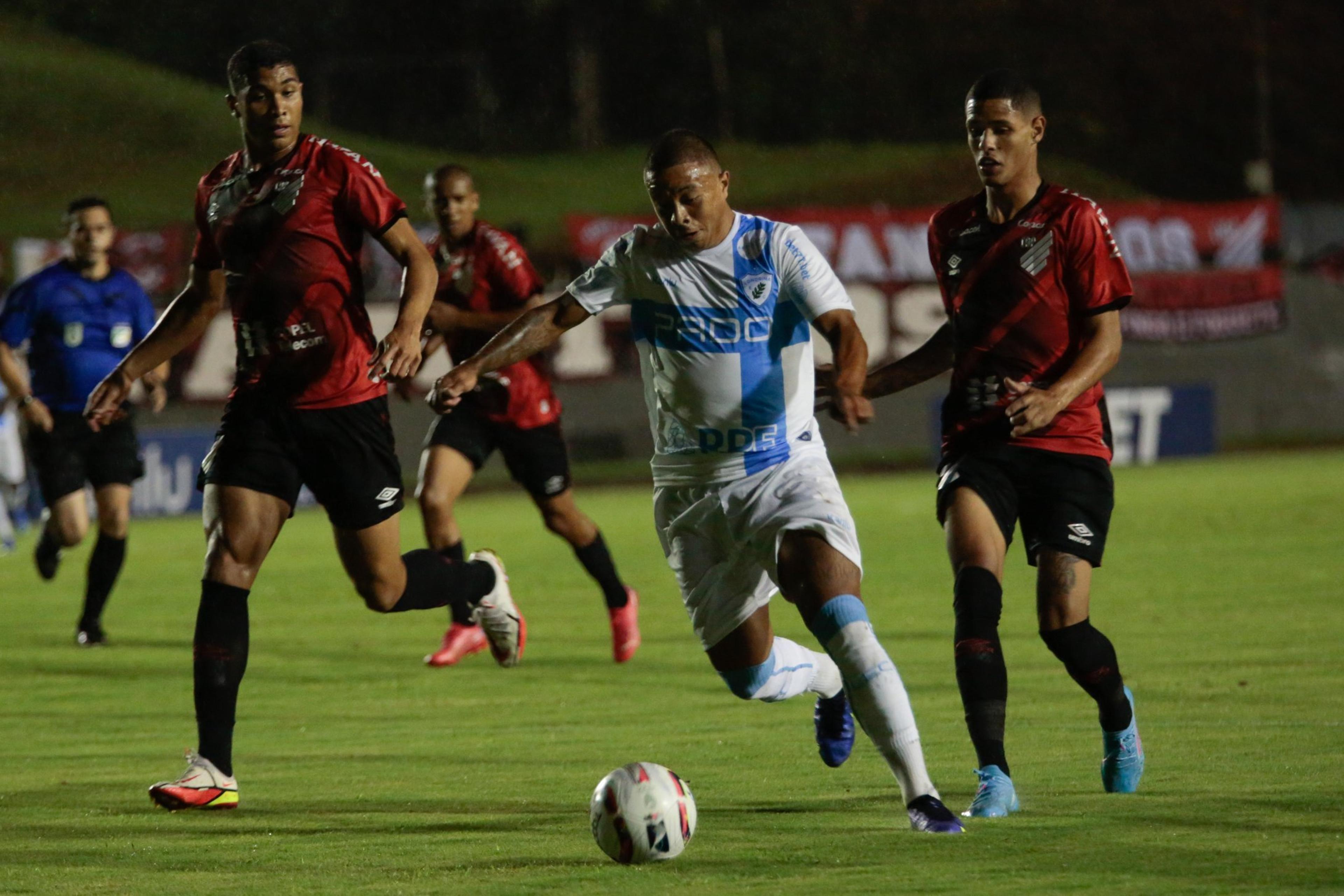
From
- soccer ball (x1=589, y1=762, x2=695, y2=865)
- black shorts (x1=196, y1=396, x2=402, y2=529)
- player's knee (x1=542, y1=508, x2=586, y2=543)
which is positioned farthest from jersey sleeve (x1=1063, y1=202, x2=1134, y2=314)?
player's knee (x1=542, y1=508, x2=586, y2=543)

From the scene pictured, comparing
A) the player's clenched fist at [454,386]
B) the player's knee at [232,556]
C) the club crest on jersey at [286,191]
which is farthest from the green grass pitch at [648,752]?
the club crest on jersey at [286,191]

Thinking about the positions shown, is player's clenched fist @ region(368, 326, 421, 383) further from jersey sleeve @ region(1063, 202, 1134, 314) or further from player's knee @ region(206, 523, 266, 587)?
jersey sleeve @ region(1063, 202, 1134, 314)

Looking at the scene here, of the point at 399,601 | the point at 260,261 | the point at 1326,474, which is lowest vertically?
the point at 1326,474

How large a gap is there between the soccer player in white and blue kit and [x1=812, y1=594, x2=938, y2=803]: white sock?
0.03m

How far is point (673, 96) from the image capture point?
48.0 m

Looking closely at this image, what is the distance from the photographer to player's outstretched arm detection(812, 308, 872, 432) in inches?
203

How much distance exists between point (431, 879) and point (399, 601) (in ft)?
7.40

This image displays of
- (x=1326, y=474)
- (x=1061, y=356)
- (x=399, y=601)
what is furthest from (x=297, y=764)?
(x=1326, y=474)

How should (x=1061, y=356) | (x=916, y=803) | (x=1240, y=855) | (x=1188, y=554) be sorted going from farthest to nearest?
(x=1188, y=554) → (x=1061, y=356) → (x=916, y=803) → (x=1240, y=855)

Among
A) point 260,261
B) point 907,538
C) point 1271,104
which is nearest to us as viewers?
point 260,261

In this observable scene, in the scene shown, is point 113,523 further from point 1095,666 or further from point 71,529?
point 1095,666

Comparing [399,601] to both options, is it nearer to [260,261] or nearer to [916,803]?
[260,261]

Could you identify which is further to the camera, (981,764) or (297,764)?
(297,764)

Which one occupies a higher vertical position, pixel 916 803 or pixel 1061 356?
pixel 1061 356
